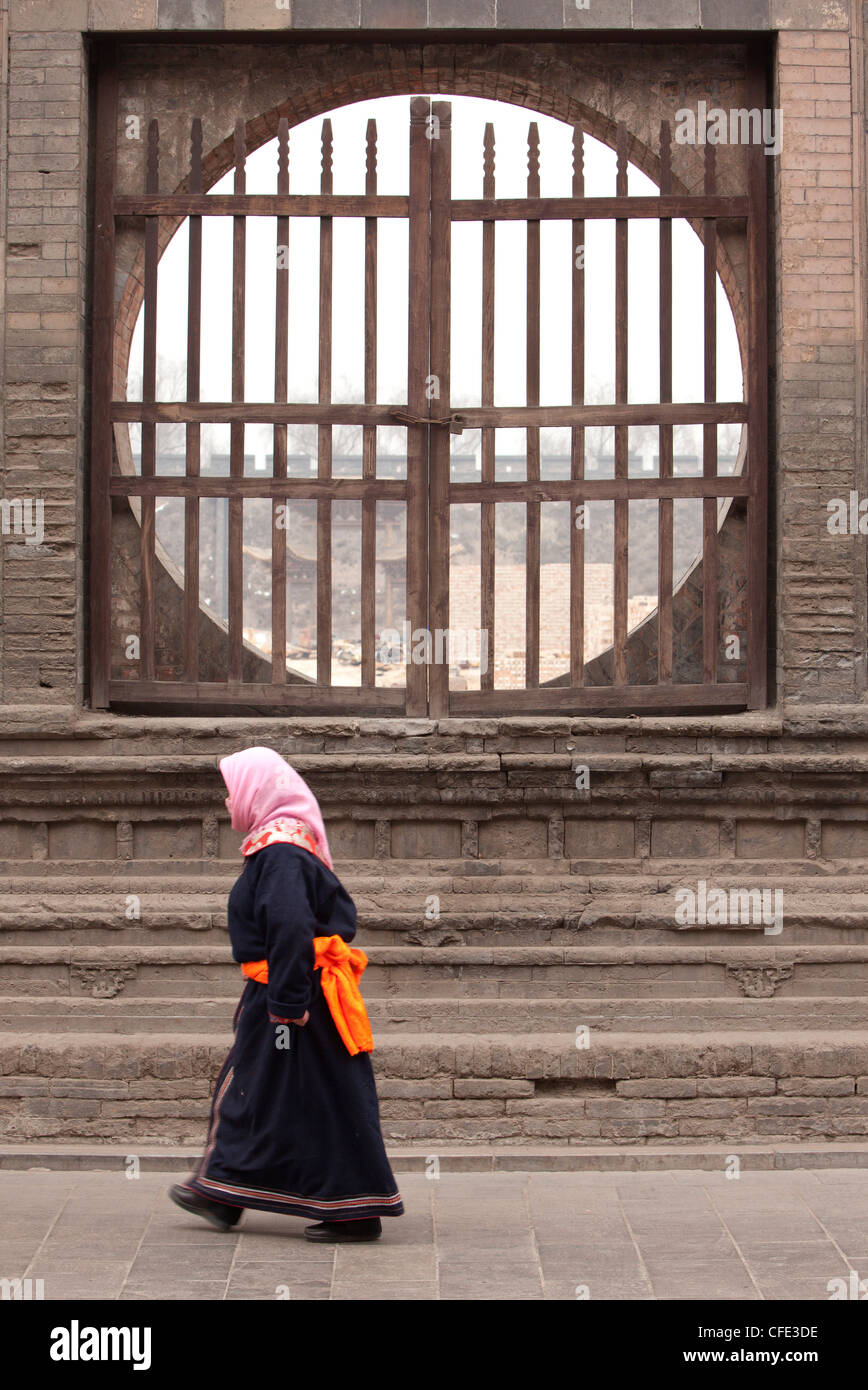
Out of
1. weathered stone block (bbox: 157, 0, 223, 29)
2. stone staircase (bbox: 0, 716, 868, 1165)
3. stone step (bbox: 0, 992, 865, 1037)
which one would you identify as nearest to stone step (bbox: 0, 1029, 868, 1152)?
stone staircase (bbox: 0, 716, 868, 1165)

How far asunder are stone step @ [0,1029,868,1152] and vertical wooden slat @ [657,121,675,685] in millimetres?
1901

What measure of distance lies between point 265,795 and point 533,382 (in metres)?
3.04

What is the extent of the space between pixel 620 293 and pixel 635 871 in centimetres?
278

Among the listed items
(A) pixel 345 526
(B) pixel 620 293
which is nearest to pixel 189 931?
(B) pixel 620 293

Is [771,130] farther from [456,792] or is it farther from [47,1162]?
[47,1162]

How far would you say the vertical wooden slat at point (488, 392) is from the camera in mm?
7230

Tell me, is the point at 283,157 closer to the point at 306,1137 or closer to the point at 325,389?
the point at 325,389

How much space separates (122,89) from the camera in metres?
7.58

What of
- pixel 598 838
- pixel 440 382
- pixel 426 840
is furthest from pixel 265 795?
pixel 440 382

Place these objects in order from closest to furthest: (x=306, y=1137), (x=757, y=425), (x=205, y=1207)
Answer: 1. (x=306, y=1137)
2. (x=205, y=1207)
3. (x=757, y=425)

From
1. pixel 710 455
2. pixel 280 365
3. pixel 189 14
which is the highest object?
pixel 189 14

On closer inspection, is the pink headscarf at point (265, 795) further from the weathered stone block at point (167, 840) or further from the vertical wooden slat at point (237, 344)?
the vertical wooden slat at point (237, 344)

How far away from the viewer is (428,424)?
739 centimetres

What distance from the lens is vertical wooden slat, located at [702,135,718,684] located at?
24.1 ft
